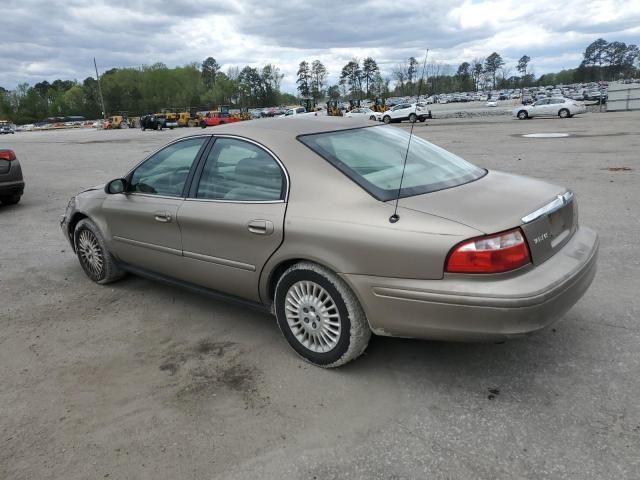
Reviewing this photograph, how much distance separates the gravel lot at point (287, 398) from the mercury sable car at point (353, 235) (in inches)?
14.2

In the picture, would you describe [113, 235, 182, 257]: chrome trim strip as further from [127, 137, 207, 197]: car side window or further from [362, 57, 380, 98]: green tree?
[362, 57, 380, 98]: green tree

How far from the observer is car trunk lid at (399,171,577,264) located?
2684 millimetres

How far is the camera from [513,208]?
2814 millimetres

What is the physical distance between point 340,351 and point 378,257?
2.25ft

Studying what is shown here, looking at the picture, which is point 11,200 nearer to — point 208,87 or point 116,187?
point 116,187

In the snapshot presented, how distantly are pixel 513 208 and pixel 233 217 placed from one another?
1.75 meters

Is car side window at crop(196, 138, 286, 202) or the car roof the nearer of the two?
car side window at crop(196, 138, 286, 202)

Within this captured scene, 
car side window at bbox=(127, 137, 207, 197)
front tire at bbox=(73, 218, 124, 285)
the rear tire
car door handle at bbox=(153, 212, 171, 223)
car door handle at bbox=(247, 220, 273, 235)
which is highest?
car side window at bbox=(127, 137, 207, 197)

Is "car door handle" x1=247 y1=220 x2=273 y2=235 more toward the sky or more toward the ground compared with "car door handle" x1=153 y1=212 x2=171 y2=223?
more toward the sky

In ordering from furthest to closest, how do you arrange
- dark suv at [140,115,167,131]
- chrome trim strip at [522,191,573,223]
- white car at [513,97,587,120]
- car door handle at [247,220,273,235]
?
1. dark suv at [140,115,167,131]
2. white car at [513,97,587,120]
3. car door handle at [247,220,273,235]
4. chrome trim strip at [522,191,573,223]

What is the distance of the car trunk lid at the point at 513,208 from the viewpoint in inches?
106

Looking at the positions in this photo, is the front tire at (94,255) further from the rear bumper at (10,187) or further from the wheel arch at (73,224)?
the rear bumper at (10,187)

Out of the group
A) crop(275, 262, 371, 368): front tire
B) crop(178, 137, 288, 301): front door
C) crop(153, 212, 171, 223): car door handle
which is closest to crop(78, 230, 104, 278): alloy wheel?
crop(153, 212, 171, 223): car door handle

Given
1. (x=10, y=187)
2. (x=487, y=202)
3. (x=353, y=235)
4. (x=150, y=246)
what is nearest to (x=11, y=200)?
(x=10, y=187)
